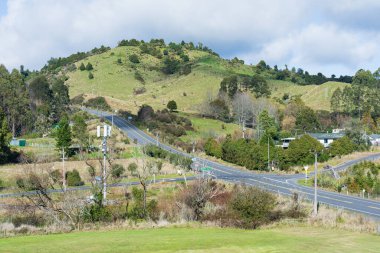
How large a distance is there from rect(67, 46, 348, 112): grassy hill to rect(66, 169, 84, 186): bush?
7657cm

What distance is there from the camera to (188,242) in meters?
22.5

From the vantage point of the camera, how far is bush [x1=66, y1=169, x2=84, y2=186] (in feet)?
186

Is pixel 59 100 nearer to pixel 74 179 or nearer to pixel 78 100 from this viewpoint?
pixel 78 100

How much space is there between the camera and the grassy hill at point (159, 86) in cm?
15100

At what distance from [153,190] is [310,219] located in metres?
23.1

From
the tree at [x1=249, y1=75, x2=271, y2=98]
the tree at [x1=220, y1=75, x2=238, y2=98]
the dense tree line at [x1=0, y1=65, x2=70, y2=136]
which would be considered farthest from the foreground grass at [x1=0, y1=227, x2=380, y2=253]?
the tree at [x1=249, y1=75, x2=271, y2=98]

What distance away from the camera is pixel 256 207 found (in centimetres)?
3359

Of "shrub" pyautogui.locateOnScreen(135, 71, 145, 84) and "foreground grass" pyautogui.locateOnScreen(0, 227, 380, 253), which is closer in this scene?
"foreground grass" pyautogui.locateOnScreen(0, 227, 380, 253)

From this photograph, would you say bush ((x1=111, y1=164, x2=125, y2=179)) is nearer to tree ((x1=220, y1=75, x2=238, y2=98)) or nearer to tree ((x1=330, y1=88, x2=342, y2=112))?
tree ((x1=220, y1=75, x2=238, y2=98))

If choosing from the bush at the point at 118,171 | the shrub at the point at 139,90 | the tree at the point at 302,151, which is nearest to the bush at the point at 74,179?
the bush at the point at 118,171

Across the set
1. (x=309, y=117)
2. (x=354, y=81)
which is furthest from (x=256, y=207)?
(x=354, y=81)

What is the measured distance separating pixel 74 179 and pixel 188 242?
37196 millimetres

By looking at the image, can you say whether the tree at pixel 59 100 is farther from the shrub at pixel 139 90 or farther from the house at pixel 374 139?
the house at pixel 374 139

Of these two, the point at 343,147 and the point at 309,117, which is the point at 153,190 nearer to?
the point at 343,147
